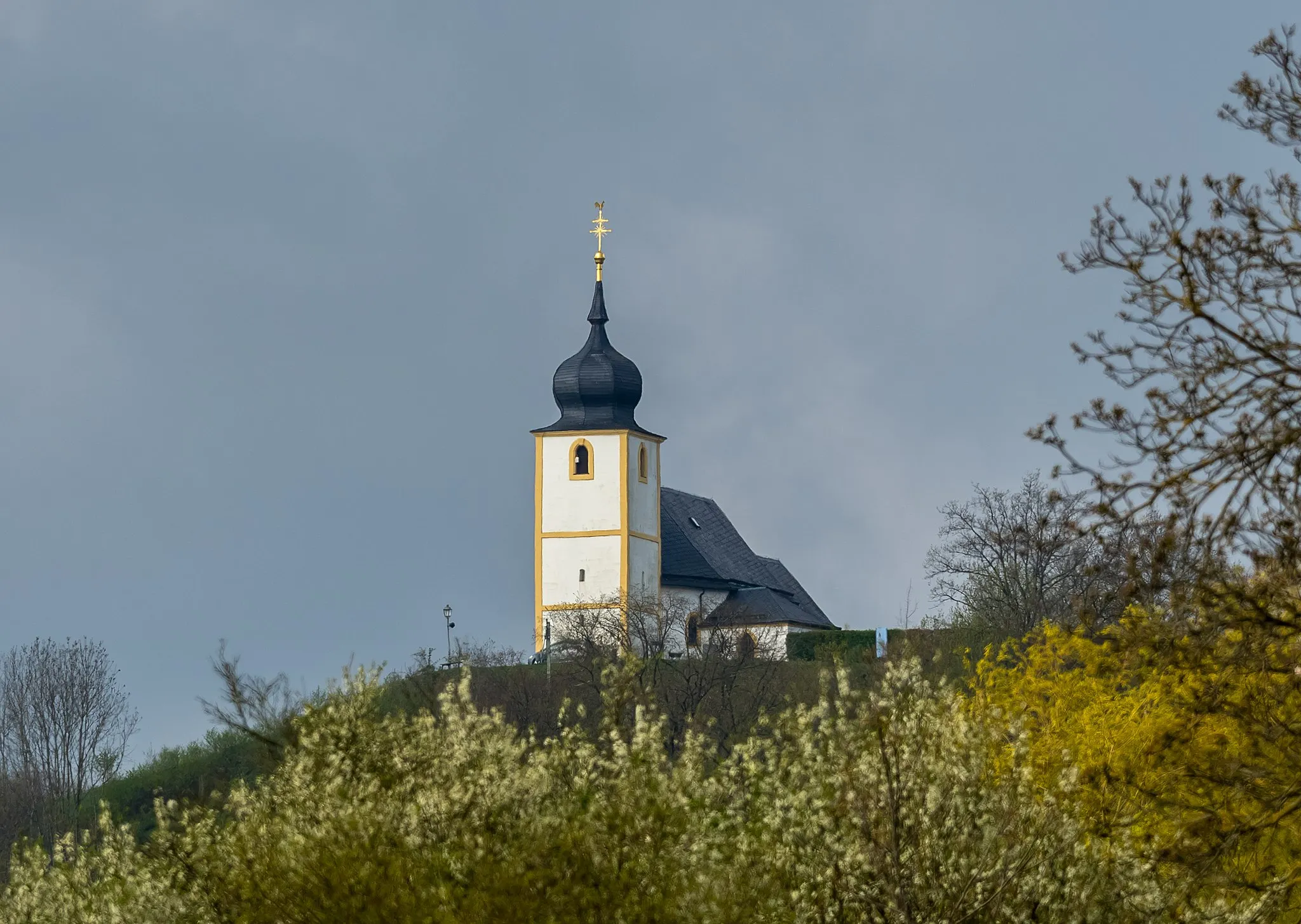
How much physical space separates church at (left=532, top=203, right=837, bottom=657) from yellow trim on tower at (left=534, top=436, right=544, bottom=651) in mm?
45

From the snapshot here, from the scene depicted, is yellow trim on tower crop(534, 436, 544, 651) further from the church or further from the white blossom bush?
the white blossom bush

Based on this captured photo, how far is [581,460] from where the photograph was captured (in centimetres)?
8156

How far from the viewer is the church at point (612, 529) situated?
7931cm

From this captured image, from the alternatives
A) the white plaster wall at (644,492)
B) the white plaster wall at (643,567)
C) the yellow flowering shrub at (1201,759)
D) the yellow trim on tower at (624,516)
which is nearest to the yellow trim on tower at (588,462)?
the yellow trim on tower at (624,516)

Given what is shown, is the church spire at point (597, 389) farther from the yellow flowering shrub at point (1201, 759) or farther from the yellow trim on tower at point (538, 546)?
the yellow flowering shrub at point (1201, 759)

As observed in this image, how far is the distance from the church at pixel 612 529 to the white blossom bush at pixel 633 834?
62.2 metres

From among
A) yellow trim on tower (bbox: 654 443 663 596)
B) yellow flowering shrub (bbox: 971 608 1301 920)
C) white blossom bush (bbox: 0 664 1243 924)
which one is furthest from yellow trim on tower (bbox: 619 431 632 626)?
white blossom bush (bbox: 0 664 1243 924)

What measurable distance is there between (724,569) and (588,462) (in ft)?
23.9

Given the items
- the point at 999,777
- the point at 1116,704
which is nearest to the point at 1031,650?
the point at 1116,704

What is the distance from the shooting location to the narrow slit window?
267 feet

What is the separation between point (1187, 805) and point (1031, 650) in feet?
41.5

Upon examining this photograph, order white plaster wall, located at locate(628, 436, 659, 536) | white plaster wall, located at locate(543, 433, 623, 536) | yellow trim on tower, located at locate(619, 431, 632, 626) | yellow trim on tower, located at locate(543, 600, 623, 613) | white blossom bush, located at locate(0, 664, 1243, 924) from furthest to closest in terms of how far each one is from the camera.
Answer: white plaster wall, located at locate(628, 436, 659, 536)
white plaster wall, located at locate(543, 433, 623, 536)
yellow trim on tower, located at locate(619, 431, 632, 626)
yellow trim on tower, located at locate(543, 600, 623, 613)
white blossom bush, located at locate(0, 664, 1243, 924)

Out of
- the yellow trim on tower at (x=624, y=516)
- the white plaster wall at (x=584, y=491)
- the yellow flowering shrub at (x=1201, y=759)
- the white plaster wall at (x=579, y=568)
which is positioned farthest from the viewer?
the white plaster wall at (x=584, y=491)

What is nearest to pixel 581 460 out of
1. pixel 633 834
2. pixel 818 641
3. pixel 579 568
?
pixel 579 568
